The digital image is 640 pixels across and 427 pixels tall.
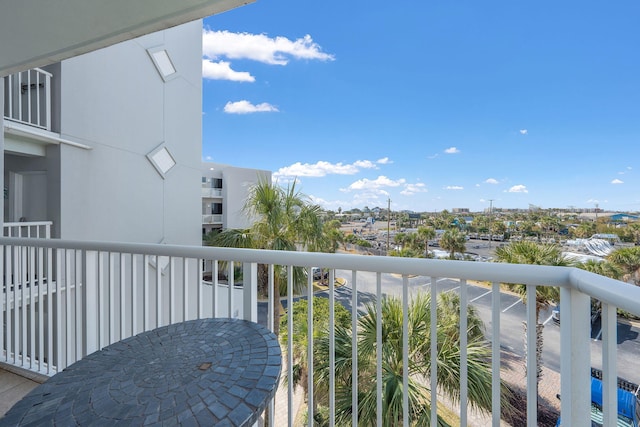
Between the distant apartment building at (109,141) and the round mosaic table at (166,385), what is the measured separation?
381 cm

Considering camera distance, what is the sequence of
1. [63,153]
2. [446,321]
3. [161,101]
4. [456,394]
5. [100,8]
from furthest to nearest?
[161,101]
[63,153]
[446,321]
[456,394]
[100,8]

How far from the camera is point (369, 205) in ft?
61.7

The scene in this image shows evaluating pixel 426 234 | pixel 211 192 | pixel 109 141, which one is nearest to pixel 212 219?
pixel 211 192

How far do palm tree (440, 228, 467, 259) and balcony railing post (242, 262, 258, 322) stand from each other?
61.7ft

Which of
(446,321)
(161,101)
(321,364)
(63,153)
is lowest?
(321,364)

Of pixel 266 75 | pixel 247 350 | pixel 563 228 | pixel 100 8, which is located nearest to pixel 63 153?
pixel 100 8

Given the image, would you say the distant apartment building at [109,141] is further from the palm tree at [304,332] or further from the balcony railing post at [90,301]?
the palm tree at [304,332]

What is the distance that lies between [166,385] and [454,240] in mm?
19612

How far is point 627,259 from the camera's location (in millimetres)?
11367

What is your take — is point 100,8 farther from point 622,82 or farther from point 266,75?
point 622,82

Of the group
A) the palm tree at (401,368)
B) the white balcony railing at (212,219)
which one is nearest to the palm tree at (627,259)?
the palm tree at (401,368)

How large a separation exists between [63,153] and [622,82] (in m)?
36.8

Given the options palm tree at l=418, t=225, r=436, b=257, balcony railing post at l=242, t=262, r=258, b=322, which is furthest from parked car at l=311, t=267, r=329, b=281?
palm tree at l=418, t=225, r=436, b=257

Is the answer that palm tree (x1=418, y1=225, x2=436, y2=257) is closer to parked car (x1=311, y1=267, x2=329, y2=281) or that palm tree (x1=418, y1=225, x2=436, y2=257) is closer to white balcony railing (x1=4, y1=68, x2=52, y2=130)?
parked car (x1=311, y1=267, x2=329, y2=281)
